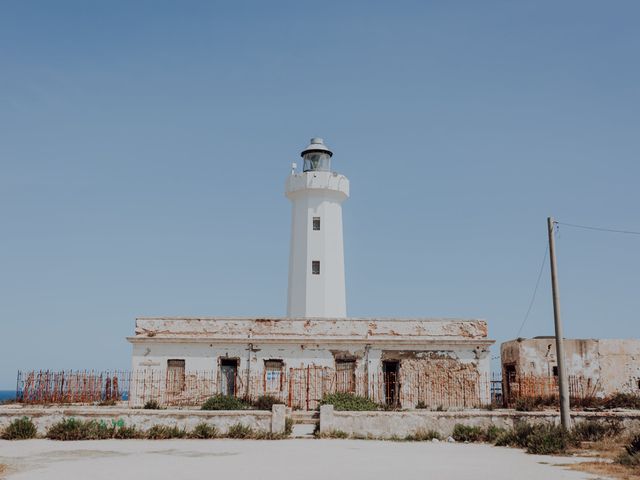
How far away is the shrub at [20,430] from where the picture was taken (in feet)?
56.7

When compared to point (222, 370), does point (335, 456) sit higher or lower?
lower

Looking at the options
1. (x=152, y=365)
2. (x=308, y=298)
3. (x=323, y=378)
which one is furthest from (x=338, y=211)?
(x=152, y=365)

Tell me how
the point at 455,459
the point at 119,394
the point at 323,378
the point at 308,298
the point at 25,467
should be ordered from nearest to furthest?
the point at 25,467
the point at 455,459
the point at 323,378
the point at 119,394
the point at 308,298

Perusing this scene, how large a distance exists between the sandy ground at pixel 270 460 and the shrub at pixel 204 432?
1.81 feet

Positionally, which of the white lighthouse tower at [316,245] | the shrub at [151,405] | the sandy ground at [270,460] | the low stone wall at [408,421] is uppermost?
the white lighthouse tower at [316,245]

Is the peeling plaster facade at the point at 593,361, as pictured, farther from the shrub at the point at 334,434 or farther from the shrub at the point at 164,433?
the shrub at the point at 164,433

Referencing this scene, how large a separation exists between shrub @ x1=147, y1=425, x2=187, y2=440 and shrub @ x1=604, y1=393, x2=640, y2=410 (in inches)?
589

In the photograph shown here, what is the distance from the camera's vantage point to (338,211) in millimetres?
30281

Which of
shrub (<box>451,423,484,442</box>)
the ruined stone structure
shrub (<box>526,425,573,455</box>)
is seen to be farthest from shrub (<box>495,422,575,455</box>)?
the ruined stone structure

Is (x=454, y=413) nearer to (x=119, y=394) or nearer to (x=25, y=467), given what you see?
A: (x=25, y=467)

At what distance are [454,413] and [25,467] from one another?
36.3 ft

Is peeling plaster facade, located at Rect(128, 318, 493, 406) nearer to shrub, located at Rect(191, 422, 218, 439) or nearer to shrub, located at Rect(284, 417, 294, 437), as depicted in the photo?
shrub, located at Rect(284, 417, 294, 437)

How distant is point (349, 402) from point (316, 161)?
13459mm

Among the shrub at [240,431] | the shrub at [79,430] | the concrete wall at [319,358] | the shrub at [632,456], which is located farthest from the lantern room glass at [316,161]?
the shrub at [632,456]
